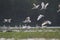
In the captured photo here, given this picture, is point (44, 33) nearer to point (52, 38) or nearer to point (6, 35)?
point (52, 38)

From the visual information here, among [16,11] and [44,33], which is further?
[16,11]

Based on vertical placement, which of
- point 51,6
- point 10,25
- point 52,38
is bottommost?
point 52,38

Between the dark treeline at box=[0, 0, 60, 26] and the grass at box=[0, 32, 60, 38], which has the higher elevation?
the dark treeline at box=[0, 0, 60, 26]

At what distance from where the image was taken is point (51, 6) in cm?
731

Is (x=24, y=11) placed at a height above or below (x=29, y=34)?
above

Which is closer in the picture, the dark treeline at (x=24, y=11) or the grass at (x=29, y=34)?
the grass at (x=29, y=34)

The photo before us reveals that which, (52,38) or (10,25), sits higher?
(10,25)

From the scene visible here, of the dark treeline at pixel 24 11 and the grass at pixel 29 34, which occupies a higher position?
the dark treeline at pixel 24 11

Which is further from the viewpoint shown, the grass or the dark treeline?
the dark treeline

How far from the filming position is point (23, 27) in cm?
734

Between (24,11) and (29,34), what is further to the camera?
(24,11)

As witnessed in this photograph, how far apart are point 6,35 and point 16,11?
3.17 feet

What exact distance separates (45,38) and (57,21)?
39.3 inches

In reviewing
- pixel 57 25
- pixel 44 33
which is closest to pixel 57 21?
pixel 57 25
